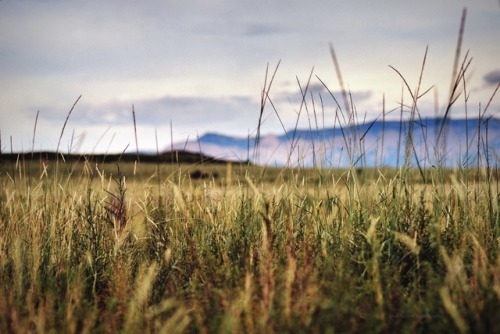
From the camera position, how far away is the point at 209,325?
1589 millimetres

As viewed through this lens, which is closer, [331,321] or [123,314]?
[331,321]

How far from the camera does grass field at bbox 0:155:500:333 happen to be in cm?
154

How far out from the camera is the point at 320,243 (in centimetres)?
222

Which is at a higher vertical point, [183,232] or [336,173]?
[336,173]

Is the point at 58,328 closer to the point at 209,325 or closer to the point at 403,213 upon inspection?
the point at 209,325

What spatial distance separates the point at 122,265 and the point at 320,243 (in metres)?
1.00

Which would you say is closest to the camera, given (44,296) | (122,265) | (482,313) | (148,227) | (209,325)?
(482,313)

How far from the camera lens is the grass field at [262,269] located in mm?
1544

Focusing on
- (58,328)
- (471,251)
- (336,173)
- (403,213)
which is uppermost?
(336,173)

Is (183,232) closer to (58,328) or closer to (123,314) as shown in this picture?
(123,314)

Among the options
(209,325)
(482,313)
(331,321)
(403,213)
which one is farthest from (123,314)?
(403,213)

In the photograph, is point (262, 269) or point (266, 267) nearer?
point (266, 267)

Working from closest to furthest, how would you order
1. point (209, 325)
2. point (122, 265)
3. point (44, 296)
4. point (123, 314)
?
point (209, 325) < point (123, 314) < point (44, 296) < point (122, 265)

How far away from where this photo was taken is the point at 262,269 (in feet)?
6.09
